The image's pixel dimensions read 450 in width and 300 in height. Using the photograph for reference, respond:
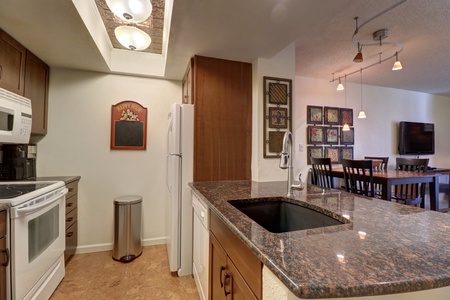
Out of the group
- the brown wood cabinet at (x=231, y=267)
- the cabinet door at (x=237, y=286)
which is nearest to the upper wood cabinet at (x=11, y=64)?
the brown wood cabinet at (x=231, y=267)

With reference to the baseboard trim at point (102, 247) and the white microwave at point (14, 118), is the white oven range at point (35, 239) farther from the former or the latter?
the baseboard trim at point (102, 247)

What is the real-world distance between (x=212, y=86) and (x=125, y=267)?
6.88 ft

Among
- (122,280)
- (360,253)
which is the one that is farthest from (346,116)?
(122,280)

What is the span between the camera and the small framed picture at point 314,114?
386 centimetres

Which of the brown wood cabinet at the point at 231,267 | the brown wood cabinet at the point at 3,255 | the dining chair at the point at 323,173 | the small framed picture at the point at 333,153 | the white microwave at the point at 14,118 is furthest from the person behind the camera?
the small framed picture at the point at 333,153

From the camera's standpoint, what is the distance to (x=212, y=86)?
2166mm

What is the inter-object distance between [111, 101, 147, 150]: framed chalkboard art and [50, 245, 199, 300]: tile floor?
133cm

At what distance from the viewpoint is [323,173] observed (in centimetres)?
299

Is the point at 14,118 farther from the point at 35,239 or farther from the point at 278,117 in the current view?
the point at 278,117

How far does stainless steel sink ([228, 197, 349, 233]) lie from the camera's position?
135 cm

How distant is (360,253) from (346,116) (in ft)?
13.1

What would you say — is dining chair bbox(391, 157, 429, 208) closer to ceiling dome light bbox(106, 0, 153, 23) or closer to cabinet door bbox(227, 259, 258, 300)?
cabinet door bbox(227, 259, 258, 300)

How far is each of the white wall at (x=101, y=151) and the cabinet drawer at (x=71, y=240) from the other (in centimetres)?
9

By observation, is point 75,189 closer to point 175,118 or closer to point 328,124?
point 175,118
